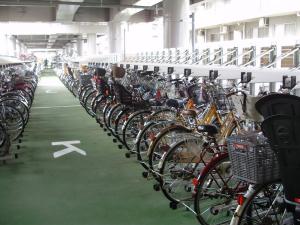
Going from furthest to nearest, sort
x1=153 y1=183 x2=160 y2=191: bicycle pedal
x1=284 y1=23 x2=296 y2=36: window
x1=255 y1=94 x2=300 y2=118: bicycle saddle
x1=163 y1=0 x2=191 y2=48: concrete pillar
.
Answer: x1=284 y1=23 x2=296 y2=36: window < x1=163 y1=0 x2=191 y2=48: concrete pillar < x1=153 y1=183 x2=160 y2=191: bicycle pedal < x1=255 y1=94 x2=300 y2=118: bicycle saddle

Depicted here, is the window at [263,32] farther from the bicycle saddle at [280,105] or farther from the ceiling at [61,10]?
the bicycle saddle at [280,105]

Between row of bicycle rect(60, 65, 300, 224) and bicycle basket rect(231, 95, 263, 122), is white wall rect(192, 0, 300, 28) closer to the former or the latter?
row of bicycle rect(60, 65, 300, 224)

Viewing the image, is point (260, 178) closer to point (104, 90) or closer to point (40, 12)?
point (104, 90)

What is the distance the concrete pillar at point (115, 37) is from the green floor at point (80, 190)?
1155 cm

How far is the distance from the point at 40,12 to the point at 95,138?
11575 mm

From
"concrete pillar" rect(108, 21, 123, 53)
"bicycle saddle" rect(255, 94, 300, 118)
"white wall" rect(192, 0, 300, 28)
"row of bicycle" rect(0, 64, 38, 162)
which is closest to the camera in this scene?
"bicycle saddle" rect(255, 94, 300, 118)

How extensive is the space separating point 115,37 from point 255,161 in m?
15.8

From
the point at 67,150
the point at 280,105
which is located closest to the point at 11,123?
the point at 67,150

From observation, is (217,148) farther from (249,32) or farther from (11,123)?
(249,32)

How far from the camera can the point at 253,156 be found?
2279 millimetres

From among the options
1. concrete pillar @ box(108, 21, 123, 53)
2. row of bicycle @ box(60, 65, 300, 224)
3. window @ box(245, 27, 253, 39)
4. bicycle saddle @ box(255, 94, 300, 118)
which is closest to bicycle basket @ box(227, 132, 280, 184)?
row of bicycle @ box(60, 65, 300, 224)

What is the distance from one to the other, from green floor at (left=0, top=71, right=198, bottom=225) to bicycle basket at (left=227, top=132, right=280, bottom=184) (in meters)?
1.03

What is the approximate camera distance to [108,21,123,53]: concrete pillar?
56.4 ft

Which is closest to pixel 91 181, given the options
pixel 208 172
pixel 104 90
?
pixel 208 172
